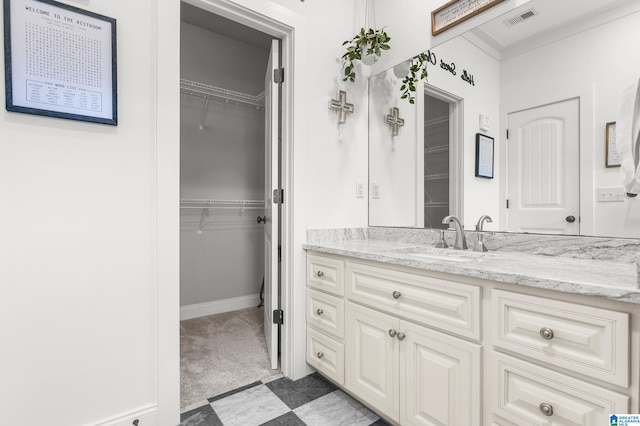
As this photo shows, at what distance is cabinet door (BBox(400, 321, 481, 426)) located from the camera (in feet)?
3.53

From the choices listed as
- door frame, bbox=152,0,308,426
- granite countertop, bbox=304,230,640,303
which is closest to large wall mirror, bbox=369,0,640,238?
granite countertop, bbox=304,230,640,303

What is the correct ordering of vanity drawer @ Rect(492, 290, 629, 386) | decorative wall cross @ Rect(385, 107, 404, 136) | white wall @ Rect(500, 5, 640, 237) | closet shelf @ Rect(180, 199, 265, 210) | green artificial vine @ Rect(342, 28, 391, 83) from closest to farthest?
vanity drawer @ Rect(492, 290, 629, 386) → white wall @ Rect(500, 5, 640, 237) → green artificial vine @ Rect(342, 28, 391, 83) → decorative wall cross @ Rect(385, 107, 404, 136) → closet shelf @ Rect(180, 199, 265, 210)

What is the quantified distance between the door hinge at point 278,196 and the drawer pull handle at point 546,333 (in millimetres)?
1421

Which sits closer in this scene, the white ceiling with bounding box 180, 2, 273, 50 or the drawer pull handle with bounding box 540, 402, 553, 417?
the drawer pull handle with bounding box 540, 402, 553, 417

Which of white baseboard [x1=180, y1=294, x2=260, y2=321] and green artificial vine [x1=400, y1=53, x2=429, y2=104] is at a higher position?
green artificial vine [x1=400, y1=53, x2=429, y2=104]

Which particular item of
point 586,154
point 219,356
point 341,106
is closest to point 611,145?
point 586,154

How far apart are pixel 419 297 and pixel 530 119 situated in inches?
40.2

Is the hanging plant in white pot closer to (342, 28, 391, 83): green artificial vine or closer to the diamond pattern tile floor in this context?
(342, 28, 391, 83): green artificial vine

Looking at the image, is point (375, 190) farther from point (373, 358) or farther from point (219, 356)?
point (219, 356)

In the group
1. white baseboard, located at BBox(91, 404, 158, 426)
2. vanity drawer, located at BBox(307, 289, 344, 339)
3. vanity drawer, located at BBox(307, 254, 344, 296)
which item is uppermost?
vanity drawer, located at BBox(307, 254, 344, 296)

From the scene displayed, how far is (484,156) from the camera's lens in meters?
1.67

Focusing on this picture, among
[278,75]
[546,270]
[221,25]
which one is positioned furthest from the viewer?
[221,25]

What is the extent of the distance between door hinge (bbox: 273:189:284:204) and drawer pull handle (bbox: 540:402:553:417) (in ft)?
4.92

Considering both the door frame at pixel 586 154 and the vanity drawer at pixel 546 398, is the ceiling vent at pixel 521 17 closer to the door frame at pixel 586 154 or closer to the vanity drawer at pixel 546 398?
the door frame at pixel 586 154
